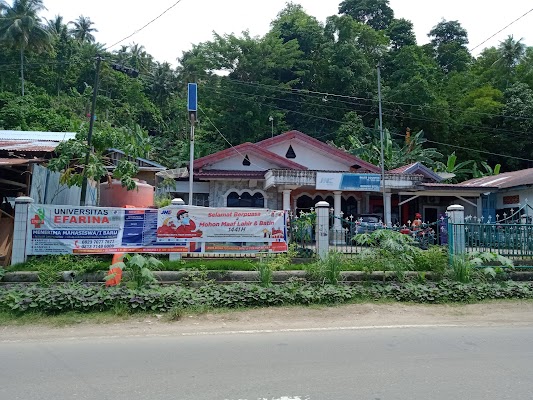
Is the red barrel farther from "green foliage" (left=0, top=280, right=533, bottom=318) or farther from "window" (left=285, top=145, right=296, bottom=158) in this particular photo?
"window" (left=285, top=145, right=296, bottom=158)

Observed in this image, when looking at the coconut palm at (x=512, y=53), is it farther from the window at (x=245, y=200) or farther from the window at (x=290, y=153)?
the window at (x=245, y=200)

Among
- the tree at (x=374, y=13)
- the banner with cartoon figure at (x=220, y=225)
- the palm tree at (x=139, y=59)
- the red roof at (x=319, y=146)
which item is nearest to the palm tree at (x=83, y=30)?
the palm tree at (x=139, y=59)

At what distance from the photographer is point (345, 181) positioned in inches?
817

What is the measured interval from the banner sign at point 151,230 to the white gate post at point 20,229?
0.12 metres

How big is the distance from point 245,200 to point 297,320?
46.3 feet

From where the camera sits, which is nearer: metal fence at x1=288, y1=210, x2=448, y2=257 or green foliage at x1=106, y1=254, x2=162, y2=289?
green foliage at x1=106, y1=254, x2=162, y2=289

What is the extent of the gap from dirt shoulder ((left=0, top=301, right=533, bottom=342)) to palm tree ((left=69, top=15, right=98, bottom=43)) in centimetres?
6820

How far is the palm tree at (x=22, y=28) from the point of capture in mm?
43062

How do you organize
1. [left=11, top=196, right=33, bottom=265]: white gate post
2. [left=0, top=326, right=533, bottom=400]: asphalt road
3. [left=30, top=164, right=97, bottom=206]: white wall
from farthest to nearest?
[left=30, top=164, right=97, bottom=206]: white wall, [left=11, top=196, right=33, bottom=265]: white gate post, [left=0, top=326, right=533, bottom=400]: asphalt road

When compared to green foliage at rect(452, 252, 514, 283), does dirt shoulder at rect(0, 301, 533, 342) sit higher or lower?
lower

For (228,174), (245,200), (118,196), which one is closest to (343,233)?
(118,196)

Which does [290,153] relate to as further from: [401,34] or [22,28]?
[22,28]

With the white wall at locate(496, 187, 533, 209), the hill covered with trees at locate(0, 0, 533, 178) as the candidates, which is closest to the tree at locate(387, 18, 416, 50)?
the hill covered with trees at locate(0, 0, 533, 178)

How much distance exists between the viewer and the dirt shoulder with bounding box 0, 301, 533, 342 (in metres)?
7.12
